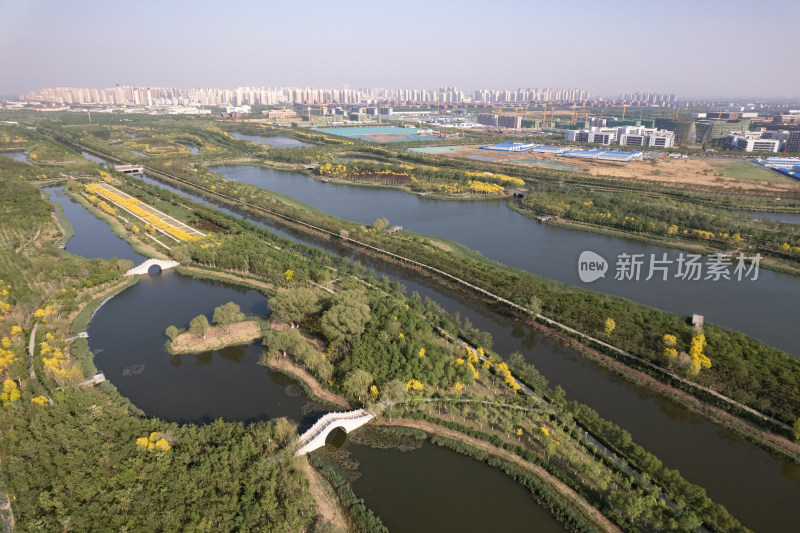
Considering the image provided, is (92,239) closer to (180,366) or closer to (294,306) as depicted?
(180,366)

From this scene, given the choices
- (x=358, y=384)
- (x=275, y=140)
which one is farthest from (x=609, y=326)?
(x=275, y=140)

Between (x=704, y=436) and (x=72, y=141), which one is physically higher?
(x=72, y=141)

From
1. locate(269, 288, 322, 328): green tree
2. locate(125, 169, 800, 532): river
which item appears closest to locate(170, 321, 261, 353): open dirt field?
locate(269, 288, 322, 328): green tree

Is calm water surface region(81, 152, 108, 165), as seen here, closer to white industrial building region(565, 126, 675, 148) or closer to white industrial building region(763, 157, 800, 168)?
white industrial building region(565, 126, 675, 148)

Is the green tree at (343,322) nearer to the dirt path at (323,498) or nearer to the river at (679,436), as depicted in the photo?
the dirt path at (323,498)

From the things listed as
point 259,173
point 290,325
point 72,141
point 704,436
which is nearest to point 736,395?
point 704,436

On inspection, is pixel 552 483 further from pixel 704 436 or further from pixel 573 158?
pixel 573 158

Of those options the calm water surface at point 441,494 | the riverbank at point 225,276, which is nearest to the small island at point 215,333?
the riverbank at point 225,276
